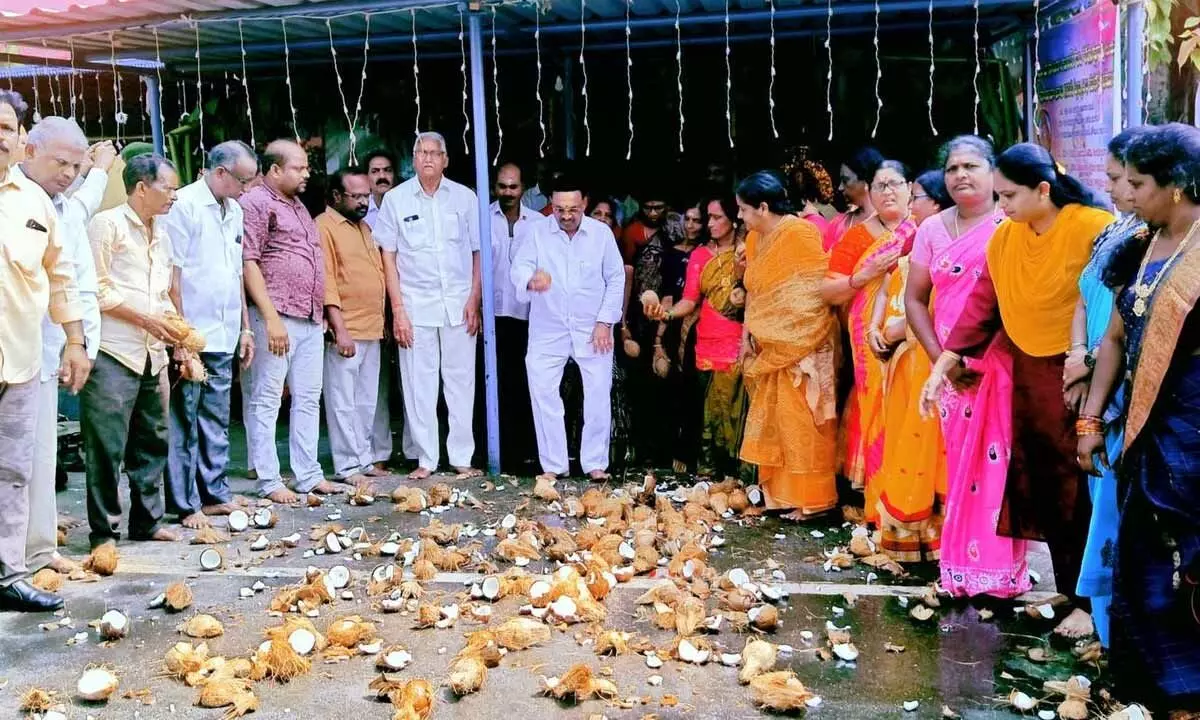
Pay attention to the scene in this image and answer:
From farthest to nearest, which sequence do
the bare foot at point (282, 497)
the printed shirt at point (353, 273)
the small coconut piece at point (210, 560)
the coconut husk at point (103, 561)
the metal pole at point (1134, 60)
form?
the printed shirt at point (353, 273)
the bare foot at point (282, 497)
the metal pole at point (1134, 60)
the small coconut piece at point (210, 560)
the coconut husk at point (103, 561)

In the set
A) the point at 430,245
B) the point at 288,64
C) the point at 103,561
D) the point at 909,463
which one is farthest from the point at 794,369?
the point at 288,64

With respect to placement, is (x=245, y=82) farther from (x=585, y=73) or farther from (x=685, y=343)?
(x=685, y=343)

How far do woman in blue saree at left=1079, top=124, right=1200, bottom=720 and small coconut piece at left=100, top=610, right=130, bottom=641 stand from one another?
3.69 metres

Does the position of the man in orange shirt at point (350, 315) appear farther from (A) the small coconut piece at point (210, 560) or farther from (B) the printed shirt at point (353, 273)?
(A) the small coconut piece at point (210, 560)

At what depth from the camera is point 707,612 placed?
4512 mm

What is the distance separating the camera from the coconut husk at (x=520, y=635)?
4105 millimetres

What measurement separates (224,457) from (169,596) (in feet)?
5.63

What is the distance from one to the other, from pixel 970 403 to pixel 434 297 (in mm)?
3712

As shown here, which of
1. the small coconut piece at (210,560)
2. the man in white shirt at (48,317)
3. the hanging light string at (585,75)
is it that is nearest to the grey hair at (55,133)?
the man in white shirt at (48,317)

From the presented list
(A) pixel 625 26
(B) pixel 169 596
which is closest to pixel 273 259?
(B) pixel 169 596

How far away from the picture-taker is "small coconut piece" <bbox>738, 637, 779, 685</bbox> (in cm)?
377

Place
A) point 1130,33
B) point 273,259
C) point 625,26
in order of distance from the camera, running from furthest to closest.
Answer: point 625,26 < point 273,259 < point 1130,33

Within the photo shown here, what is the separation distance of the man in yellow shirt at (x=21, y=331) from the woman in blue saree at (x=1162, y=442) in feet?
13.8

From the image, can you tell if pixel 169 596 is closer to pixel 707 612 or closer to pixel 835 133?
pixel 707 612
